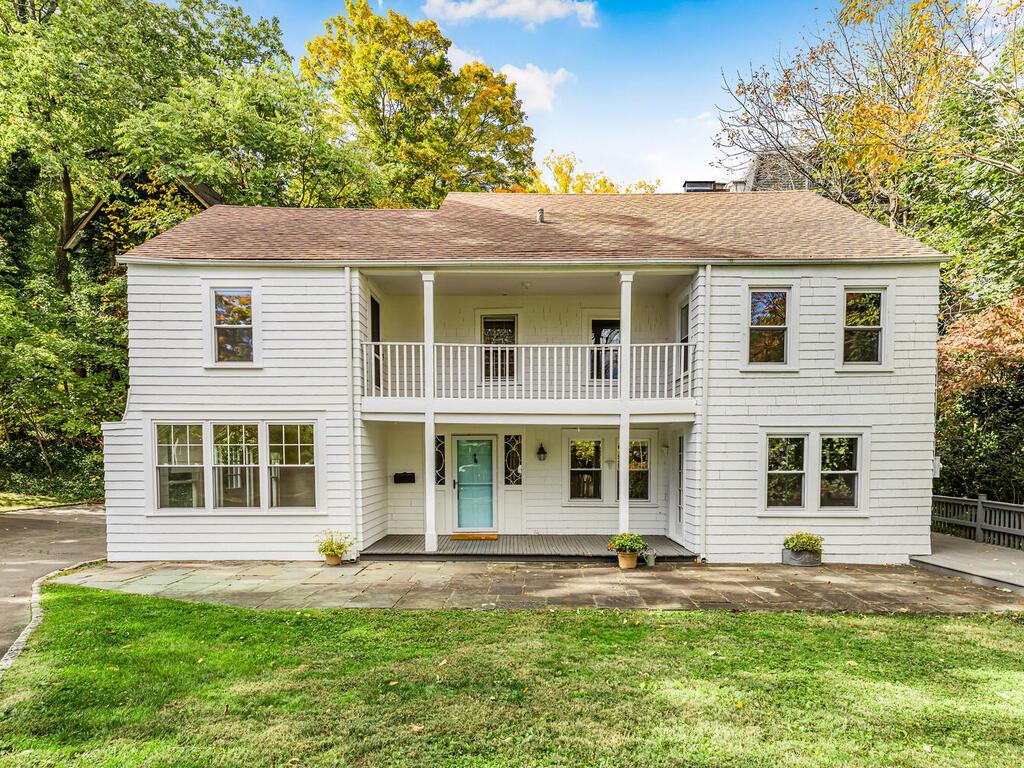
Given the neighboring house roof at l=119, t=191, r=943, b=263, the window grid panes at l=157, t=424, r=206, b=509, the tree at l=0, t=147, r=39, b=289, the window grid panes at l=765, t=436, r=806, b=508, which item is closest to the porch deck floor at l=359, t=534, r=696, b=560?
the window grid panes at l=765, t=436, r=806, b=508

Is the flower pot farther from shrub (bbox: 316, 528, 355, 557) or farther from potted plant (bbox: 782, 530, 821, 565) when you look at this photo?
shrub (bbox: 316, 528, 355, 557)

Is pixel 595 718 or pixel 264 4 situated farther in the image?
pixel 264 4

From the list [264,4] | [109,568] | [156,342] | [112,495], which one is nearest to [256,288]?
[156,342]

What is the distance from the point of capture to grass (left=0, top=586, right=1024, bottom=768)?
3.56 meters

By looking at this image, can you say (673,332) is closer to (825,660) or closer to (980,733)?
(825,660)

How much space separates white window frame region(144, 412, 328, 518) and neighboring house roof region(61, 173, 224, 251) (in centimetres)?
1027

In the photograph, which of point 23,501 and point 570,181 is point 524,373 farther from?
point 23,501

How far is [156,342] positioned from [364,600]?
636cm

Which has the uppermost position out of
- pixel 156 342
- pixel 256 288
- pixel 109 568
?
pixel 256 288

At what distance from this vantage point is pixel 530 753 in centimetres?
353

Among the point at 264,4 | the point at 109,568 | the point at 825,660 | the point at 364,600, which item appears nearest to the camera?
the point at 825,660

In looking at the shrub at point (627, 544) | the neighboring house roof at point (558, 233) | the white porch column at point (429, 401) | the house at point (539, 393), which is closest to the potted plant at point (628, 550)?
the shrub at point (627, 544)

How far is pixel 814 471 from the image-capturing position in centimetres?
906

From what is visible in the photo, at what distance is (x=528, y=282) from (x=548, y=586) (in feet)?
19.0
